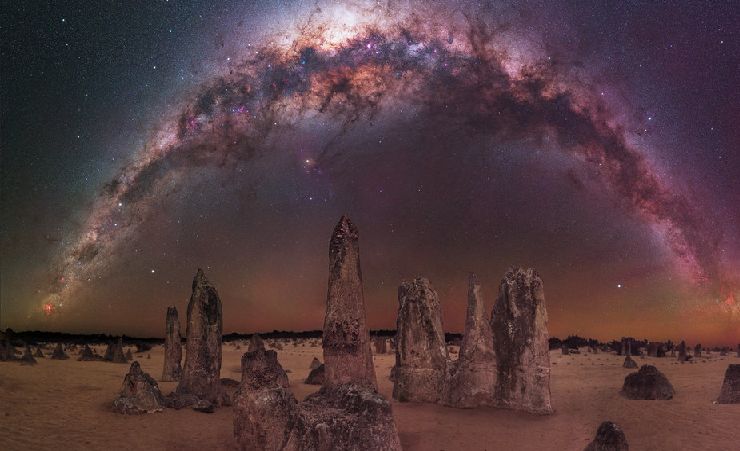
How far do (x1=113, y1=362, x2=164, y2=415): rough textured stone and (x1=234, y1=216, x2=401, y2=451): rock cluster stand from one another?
4.93m

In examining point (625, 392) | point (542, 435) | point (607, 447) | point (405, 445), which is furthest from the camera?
point (625, 392)

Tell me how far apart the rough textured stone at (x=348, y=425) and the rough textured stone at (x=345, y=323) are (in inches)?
178

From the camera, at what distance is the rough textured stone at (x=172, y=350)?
99.9 feet

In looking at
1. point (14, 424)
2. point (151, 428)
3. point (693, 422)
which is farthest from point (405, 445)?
point (14, 424)

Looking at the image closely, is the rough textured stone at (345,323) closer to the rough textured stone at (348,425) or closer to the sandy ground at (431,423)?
the sandy ground at (431,423)

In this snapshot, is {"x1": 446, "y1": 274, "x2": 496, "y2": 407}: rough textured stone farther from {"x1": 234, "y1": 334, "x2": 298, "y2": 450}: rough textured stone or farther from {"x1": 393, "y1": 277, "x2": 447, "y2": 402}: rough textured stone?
{"x1": 234, "y1": 334, "x2": 298, "y2": 450}: rough textured stone

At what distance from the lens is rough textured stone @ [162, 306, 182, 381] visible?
30.5m

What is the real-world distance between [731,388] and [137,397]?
74.7 feet

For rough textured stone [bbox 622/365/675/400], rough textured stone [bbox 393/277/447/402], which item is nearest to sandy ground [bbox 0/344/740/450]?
→ rough textured stone [bbox 622/365/675/400]

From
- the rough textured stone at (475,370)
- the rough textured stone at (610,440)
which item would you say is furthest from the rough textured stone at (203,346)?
the rough textured stone at (610,440)

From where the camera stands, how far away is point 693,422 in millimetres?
18281

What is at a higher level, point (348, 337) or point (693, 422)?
point (348, 337)

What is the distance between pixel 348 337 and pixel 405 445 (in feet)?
12.2

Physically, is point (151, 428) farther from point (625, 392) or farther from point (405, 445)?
point (625, 392)
